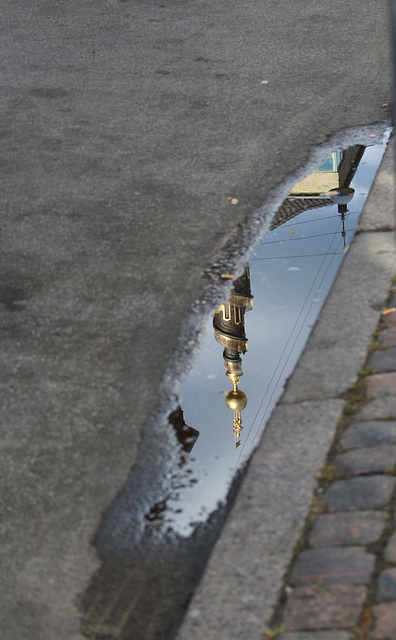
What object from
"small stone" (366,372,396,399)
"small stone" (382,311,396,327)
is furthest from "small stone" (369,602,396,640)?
"small stone" (382,311,396,327)

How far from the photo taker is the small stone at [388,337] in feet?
12.5

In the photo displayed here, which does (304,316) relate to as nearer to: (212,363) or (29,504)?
(212,363)

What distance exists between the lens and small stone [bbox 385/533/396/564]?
8.86 ft

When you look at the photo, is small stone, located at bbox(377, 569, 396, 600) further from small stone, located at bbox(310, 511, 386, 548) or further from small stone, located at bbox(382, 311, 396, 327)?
small stone, located at bbox(382, 311, 396, 327)

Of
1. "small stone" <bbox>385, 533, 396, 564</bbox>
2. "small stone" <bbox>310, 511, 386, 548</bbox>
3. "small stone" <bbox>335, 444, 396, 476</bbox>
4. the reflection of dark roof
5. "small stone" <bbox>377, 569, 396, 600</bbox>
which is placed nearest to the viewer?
"small stone" <bbox>377, 569, 396, 600</bbox>

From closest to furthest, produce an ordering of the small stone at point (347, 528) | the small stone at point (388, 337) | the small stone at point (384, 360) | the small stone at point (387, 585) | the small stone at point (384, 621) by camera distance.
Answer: the small stone at point (384, 621) → the small stone at point (387, 585) → the small stone at point (347, 528) → the small stone at point (384, 360) → the small stone at point (388, 337)

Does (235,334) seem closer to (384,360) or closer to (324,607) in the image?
(384,360)

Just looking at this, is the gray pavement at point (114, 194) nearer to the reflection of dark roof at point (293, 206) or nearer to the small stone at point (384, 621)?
the reflection of dark roof at point (293, 206)

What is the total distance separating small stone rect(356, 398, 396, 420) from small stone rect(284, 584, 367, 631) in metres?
0.87

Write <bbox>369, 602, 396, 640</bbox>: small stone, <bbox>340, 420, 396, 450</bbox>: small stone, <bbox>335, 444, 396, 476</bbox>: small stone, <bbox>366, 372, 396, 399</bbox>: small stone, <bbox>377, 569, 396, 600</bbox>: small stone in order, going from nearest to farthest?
<bbox>369, 602, 396, 640</bbox>: small stone
<bbox>377, 569, 396, 600</bbox>: small stone
<bbox>335, 444, 396, 476</bbox>: small stone
<bbox>340, 420, 396, 450</bbox>: small stone
<bbox>366, 372, 396, 399</bbox>: small stone

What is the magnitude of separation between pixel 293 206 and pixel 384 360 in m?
1.89

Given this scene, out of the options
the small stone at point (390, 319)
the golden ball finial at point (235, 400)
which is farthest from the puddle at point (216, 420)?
the small stone at point (390, 319)

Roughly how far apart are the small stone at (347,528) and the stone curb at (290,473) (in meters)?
0.07

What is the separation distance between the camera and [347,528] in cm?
286
